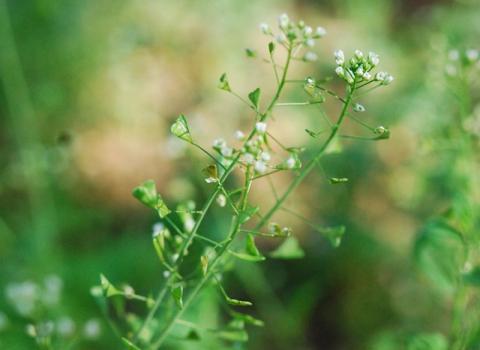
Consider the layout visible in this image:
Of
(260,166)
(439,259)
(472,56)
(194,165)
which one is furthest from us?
(194,165)

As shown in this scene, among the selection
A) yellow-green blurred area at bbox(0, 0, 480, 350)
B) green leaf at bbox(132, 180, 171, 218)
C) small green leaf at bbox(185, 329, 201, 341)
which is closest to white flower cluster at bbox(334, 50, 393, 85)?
green leaf at bbox(132, 180, 171, 218)

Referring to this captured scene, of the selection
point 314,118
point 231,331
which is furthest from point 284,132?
point 231,331

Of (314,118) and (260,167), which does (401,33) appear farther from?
(260,167)

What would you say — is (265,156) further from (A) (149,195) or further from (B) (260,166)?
(A) (149,195)

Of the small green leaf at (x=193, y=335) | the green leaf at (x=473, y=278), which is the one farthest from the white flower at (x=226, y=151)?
the green leaf at (x=473, y=278)

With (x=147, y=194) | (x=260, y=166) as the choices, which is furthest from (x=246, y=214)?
(x=147, y=194)

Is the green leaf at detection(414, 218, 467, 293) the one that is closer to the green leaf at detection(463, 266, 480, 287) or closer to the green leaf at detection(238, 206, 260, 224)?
the green leaf at detection(463, 266, 480, 287)

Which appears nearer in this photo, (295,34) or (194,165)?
(295,34)
